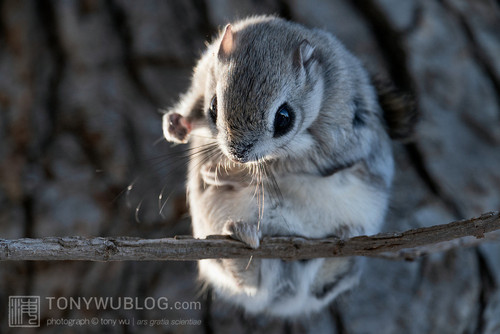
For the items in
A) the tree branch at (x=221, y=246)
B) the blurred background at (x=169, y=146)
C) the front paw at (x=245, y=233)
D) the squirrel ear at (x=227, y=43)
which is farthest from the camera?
the blurred background at (x=169, y=146)

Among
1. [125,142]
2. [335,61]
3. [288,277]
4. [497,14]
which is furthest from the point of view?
[497,14]

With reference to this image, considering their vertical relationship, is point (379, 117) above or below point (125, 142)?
below

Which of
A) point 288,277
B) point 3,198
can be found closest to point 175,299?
point 288,277

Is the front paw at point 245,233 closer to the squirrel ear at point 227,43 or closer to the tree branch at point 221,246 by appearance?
the tree branch at point 221,246

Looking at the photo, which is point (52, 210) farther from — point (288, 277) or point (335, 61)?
point (335, 61)

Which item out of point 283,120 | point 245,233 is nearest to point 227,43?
point 283,120

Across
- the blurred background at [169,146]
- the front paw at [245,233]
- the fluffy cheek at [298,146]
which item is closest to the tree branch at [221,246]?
the front paw at [245,233]

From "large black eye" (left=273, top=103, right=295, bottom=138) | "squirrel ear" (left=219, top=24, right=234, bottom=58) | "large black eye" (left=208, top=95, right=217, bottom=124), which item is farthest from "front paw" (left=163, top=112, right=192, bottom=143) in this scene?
"large black eye" (left=273, top=103, right=295, bottom=138)
